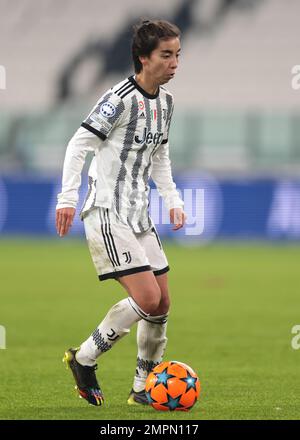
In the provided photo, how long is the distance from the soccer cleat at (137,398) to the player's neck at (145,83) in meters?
1.82

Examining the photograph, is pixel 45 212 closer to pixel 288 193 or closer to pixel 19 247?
pixel 19 247

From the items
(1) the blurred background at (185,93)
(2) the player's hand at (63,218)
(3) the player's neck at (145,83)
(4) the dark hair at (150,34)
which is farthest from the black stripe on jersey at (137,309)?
(1) the blurred background at (185,93)

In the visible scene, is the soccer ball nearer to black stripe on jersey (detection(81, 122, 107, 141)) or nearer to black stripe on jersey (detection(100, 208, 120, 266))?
black stripe on jersey (detection(100, 208, 120, 266))

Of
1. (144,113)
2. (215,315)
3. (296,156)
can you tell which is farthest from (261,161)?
(144,113)

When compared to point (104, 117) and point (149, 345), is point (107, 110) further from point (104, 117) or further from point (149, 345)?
point (149, 345)

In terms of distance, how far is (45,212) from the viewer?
22828 millimetres

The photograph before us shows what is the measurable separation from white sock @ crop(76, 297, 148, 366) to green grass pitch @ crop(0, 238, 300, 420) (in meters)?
0.34

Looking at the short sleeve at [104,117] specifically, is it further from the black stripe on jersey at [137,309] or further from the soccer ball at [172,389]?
the soccer ball at [172,389]

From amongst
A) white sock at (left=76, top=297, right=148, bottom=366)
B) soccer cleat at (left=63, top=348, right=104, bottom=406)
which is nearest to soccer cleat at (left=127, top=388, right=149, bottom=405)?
soccer cleat at (left=63, top=348, right=104, bottom=406)

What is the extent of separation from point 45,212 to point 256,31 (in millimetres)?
8686

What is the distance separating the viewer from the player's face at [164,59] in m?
6.52

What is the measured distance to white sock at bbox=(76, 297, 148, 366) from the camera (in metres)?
6.66

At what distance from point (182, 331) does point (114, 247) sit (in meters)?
4.63

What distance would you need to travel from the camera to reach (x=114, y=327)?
6680 mm
